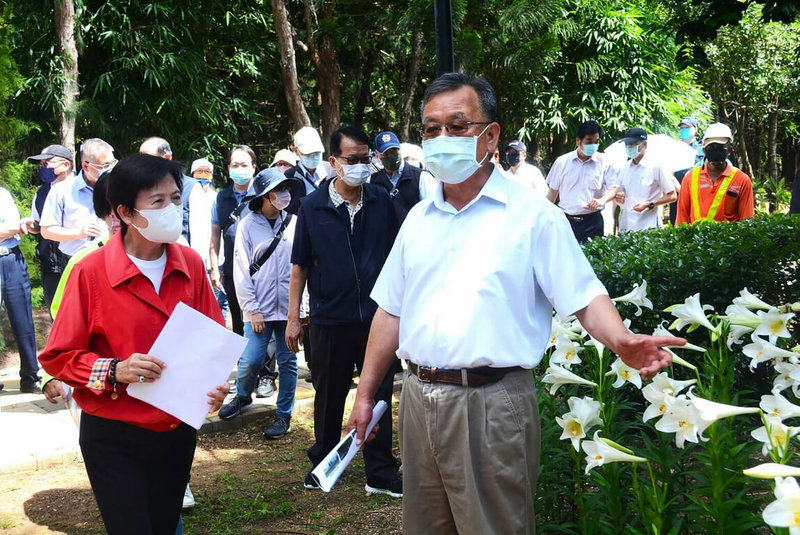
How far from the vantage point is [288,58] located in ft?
47.6

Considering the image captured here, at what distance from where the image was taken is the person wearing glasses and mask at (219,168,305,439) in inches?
263

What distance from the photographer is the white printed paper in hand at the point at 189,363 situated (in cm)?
334

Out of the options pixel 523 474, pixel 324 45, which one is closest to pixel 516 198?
pixel 523 474

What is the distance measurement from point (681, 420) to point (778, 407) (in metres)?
0.32

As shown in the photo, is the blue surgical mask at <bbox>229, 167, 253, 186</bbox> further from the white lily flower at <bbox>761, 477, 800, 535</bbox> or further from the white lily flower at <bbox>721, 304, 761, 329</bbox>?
the white lily flower at <bbox>761, 477, 800, 535</bbox>

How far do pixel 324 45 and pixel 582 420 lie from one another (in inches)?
592

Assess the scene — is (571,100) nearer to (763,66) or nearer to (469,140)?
(763,66)

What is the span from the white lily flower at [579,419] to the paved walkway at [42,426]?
380 cm

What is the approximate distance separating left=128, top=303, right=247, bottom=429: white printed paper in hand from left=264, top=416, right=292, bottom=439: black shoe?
343 centimetres

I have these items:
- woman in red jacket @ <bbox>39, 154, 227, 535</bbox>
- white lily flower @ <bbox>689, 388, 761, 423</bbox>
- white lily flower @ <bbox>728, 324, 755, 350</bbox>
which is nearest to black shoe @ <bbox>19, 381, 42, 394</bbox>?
woman in red jacket @ <bbox>39, 154, 227, 535</bbox>

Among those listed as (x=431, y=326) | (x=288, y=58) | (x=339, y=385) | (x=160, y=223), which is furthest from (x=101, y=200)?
(x=288, y=58)

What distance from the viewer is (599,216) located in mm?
10516

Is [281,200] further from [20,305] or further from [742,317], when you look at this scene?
[742,317]

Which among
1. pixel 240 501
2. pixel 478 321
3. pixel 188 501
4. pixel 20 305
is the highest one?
pixel 478 321
